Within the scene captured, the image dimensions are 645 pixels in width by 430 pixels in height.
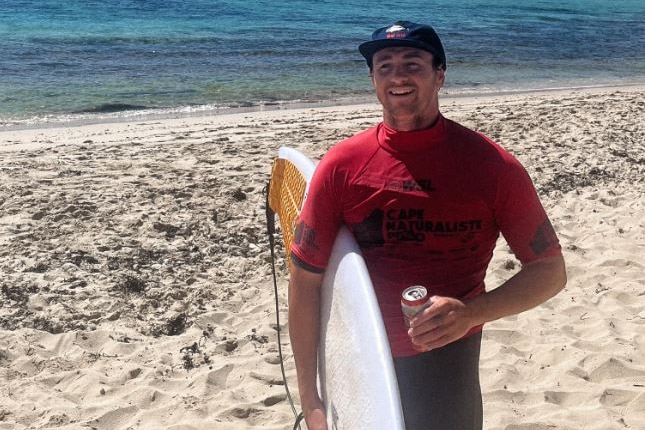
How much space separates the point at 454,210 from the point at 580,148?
6814mm

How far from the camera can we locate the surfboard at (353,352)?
2029 mm

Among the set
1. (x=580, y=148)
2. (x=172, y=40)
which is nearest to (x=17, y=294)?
(x=580, y=148)

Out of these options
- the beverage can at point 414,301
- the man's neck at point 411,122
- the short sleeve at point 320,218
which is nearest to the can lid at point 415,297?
the beverage can at point 414,301

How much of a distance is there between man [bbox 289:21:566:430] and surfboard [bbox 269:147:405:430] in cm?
5

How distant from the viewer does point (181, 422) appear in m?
3.73

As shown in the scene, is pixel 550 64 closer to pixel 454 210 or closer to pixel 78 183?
pixel 78 183

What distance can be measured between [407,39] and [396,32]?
5cm

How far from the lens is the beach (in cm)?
384

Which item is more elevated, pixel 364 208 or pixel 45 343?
pixel 364 208

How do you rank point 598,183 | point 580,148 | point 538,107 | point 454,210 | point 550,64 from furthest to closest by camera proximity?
1. point 550,64
2. point 538,107
3. point 580,148
4. point 598,183
5. point 454,210

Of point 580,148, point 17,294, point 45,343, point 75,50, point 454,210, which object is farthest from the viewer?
point 75,50

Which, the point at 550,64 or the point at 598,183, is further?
the point at 550,64

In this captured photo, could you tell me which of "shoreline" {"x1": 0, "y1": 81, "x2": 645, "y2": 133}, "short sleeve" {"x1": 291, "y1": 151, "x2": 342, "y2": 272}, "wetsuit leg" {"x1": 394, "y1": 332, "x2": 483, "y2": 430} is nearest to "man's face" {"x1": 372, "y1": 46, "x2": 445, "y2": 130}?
"short sleeve" {"x1": 291, "y1": 151, "x2": 342, "y2": 272}

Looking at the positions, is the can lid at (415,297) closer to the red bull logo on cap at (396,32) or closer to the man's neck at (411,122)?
the man's neck at (411,122)
